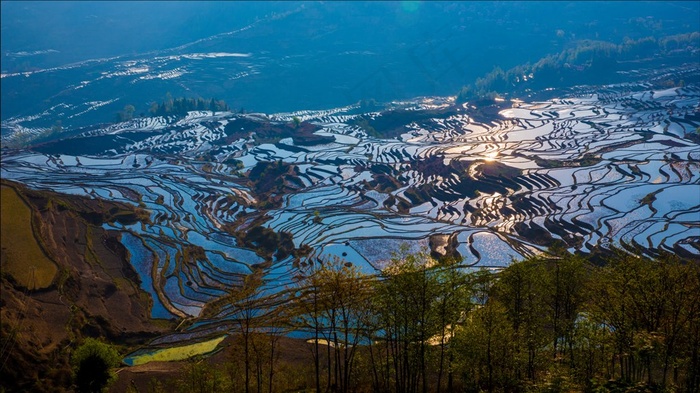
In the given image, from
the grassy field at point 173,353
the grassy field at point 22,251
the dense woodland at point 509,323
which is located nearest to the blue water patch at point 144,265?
the grassy field at point 173,353

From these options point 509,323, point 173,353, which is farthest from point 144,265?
point 509,323

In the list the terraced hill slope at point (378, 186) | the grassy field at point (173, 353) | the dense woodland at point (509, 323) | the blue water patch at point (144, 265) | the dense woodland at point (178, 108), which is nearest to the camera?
the dense woodland at point (509, 323)

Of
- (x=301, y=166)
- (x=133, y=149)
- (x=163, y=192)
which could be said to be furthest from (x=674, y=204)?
(x=133, y=149)

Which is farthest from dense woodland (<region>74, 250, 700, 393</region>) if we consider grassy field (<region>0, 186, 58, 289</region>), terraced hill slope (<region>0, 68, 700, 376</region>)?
grassy field (<region>0, 186, 58, 289</region>)

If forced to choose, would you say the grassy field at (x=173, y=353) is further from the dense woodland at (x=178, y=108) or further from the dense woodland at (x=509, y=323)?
the dense woodland at (x=178, y=108)

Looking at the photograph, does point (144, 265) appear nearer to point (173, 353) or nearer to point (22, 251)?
point (22, 251)
